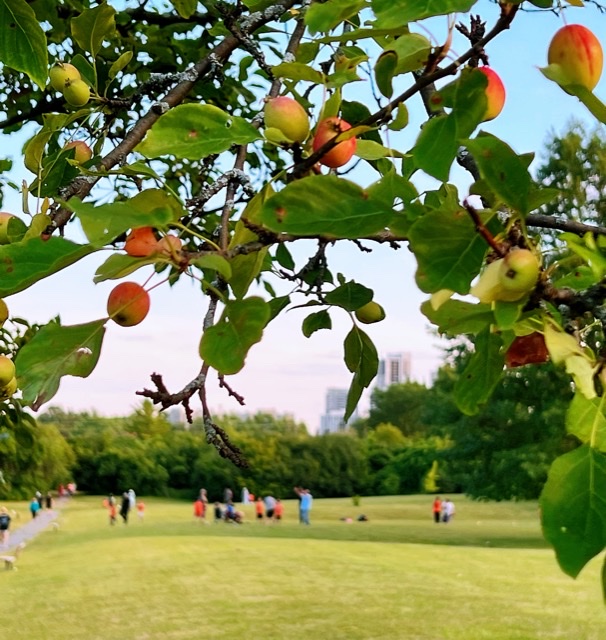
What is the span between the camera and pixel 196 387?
98 centimetres

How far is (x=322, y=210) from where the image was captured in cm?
59

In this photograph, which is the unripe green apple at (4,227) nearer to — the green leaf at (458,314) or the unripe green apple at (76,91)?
the unripe green apple at (76,91)

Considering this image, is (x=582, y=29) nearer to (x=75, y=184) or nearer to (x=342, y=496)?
(x=75, y=184)

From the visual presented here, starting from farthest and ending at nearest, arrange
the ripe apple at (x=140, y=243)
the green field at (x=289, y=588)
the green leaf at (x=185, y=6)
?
the green field at (x=289, y=588) < the green leaf at (x=185, y=6) < the ripe apple at (x=140, y=243)

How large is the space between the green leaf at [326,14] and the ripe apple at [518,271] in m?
0.25

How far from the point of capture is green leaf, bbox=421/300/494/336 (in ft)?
2.28

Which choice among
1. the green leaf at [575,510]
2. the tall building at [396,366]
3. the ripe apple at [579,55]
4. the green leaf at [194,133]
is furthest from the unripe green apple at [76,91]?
the tall building at [396,366]

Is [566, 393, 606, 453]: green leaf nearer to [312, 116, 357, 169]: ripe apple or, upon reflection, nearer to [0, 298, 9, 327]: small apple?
[312, 116, 357, 169]: ripe apple

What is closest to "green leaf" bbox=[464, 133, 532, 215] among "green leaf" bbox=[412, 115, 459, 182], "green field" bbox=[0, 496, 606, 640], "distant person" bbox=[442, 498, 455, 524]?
"green leaf" bbox=[412, 115, 459, 182]

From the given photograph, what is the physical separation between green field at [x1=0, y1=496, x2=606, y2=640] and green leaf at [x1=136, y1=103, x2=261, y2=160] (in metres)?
8.67

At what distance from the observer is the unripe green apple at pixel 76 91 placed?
1287 mm

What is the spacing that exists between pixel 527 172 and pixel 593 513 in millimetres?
277

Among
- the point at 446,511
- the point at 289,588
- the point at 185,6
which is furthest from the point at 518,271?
the point at 446,511

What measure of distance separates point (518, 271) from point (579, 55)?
0.28 metres
